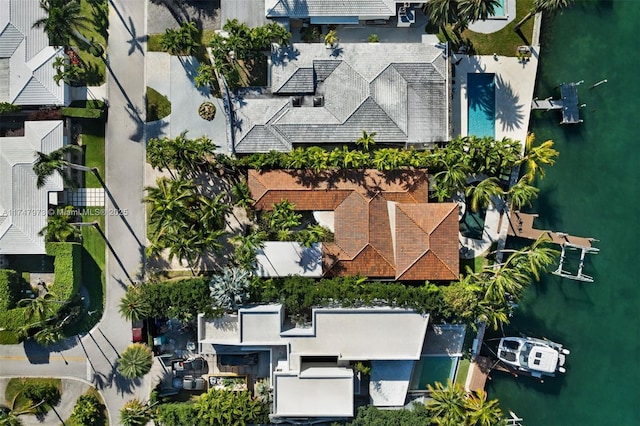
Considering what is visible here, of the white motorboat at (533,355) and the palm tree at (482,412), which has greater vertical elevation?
the white motorboat at (533,355)

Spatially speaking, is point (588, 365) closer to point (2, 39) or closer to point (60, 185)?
point (60, 185)

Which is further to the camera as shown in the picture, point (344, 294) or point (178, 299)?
point (344, 294)

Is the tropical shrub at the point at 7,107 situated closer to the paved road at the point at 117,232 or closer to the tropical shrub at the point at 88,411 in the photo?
the paved road at the point at 117,232

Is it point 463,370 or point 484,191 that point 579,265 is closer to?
point 484,191

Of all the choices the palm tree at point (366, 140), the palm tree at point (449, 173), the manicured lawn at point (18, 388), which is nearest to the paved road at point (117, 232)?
the manicured lawn at point (18, 388)

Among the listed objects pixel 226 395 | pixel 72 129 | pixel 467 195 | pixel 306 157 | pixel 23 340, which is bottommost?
pixel 226 395

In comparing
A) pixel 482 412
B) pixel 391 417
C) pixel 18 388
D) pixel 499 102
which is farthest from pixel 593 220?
Result: pixel 18 388

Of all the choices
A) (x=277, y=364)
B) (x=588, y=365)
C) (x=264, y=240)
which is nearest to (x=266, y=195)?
(x=264, y=240)
